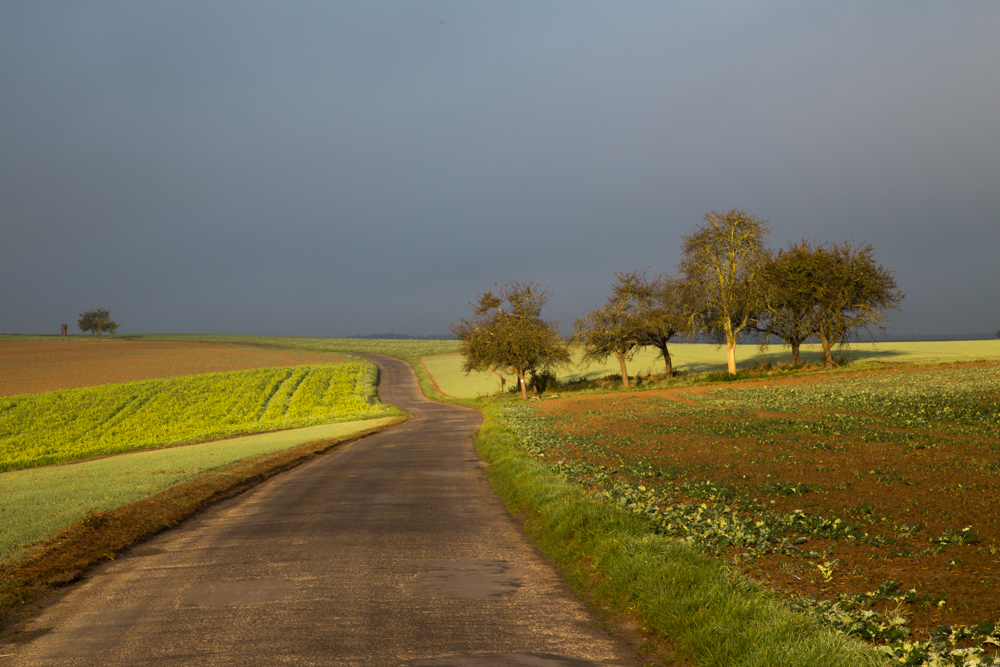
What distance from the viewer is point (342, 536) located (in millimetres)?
11406

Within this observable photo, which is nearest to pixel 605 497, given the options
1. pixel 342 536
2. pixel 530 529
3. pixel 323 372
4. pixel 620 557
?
pixel 530 529

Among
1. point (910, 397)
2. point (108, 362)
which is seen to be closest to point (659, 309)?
point (910, 397)

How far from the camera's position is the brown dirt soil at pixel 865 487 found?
7312 millimetres

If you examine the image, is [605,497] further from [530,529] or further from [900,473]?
[900,473]

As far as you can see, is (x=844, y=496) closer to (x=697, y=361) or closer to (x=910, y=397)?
(x=910, y=397)

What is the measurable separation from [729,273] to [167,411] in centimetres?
5378

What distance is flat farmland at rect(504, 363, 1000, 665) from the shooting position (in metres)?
6.67

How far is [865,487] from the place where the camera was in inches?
490

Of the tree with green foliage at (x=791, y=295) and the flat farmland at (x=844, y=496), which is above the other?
the tree with green foliage at (x=791, y=295)

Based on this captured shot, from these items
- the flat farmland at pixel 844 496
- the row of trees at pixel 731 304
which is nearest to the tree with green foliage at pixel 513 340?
the row of trees at pixel 731 304

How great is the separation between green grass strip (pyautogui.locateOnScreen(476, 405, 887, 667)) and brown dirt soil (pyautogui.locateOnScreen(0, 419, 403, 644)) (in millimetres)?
6876

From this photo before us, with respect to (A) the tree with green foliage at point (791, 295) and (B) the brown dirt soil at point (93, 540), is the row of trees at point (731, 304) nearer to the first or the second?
(A) the tree with green foliage at point (791, 295)

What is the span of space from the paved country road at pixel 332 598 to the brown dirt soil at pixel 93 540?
326 mm

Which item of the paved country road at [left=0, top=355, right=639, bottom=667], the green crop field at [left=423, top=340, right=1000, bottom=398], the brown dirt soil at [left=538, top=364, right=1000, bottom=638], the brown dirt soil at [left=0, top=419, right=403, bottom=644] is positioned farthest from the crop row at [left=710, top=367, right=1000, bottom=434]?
the green crop field at [left=423, top=340, right=1000, bottom=398]
